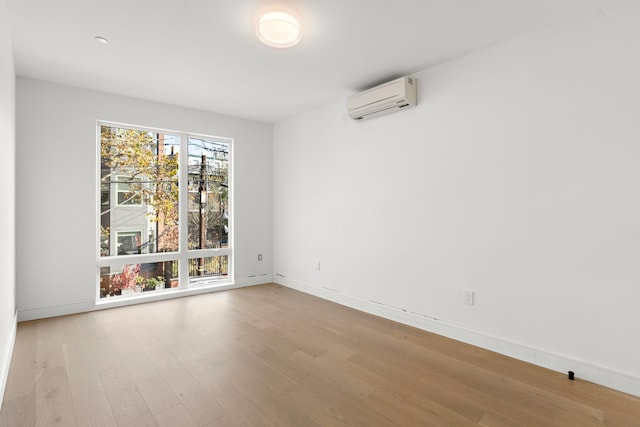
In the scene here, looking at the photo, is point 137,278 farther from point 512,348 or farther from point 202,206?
point 512,348

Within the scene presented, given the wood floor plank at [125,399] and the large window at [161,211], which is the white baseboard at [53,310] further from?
the wood floor plank at [125,399]

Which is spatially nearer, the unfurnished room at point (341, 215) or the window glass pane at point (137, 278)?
the unfurnished room at point (341, 215)

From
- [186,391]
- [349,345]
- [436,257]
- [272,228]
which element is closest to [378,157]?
[436,257]

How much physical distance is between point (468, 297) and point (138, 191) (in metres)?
4.03

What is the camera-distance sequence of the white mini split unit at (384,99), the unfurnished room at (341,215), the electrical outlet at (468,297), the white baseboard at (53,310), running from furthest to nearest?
1. the white baseboard at (53,310)
2. the white mini split unit at (384,99)
3. the electrical outlet at (468,297)
4. the unfurnished room at (341,215)

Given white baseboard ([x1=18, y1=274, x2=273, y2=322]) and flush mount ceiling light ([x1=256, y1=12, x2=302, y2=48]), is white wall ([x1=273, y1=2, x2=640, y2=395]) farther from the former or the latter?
white baseboard ([x1=18, y1=274, x2=273, y2=322])

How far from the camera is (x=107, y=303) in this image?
3764mm

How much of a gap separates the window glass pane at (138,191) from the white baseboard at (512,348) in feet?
8.58

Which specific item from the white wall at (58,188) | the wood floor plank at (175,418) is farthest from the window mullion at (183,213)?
the wood floor plank at (175,418)

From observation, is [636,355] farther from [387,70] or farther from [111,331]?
[111,331]

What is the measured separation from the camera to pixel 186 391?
202 cm

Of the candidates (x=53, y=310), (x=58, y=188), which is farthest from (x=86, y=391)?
(x=58, y=188)

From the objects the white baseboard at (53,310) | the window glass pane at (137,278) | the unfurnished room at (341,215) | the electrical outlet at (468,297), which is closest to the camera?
the unfurnished room at (341,215)

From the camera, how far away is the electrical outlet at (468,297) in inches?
109
